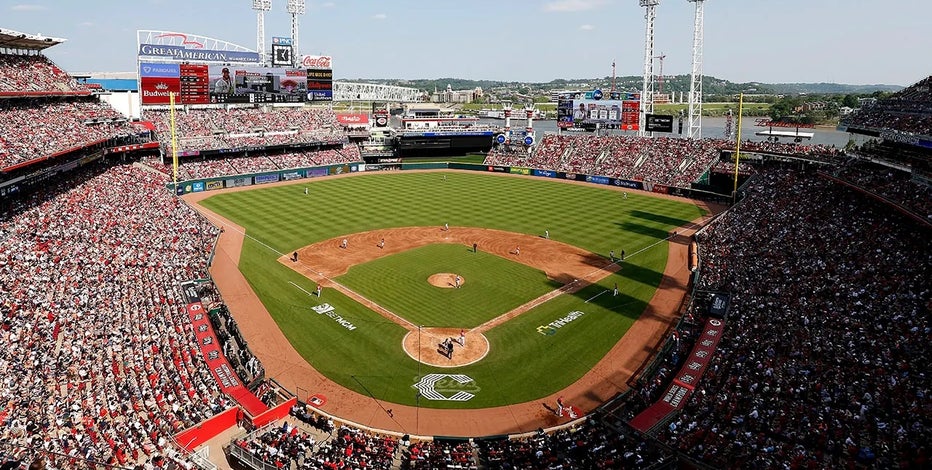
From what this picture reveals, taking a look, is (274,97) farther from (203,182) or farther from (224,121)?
(203,182)

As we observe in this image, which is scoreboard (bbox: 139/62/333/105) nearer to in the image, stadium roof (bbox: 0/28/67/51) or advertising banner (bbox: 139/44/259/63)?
advertising banner (bbox: 139/44/259/63)

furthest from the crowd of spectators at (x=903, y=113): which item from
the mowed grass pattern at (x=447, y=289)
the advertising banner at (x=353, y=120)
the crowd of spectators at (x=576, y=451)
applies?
the advertising banner at (x=353, y=120)

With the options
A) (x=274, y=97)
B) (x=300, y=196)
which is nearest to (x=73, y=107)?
(x=300, y=196)

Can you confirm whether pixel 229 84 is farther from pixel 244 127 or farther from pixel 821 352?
pixel 821 352

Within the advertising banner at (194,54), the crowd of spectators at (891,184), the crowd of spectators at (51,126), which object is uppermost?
the advertising banner at (194,54)

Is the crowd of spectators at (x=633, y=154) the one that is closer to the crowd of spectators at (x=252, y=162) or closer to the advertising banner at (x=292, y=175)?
the crowd of spectators at (x=252, y=162)

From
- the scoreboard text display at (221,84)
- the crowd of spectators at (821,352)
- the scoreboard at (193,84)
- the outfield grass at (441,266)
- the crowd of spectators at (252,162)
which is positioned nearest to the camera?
the crowd of spectators at (821,352)

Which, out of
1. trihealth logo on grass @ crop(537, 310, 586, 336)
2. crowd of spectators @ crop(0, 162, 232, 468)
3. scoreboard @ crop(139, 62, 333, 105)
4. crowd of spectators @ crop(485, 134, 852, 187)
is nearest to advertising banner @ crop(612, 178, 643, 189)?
crowd of spectators @ crop(485, 134, 852, 187)
